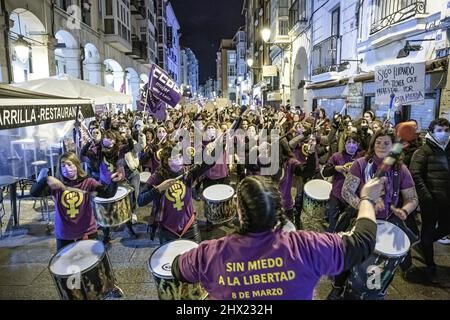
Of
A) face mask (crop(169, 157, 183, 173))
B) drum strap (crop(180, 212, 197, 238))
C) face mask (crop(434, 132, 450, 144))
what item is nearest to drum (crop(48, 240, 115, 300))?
drum strap (crop(180, 212, 197, 238))

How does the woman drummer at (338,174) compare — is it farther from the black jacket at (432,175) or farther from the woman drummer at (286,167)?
the black jacket at (432,175)

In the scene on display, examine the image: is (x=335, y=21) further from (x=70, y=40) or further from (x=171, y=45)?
(x=171, y=45)

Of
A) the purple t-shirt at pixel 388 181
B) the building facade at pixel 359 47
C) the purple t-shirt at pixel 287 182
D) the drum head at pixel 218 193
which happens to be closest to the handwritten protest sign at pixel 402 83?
the building facade at pixel 359 47

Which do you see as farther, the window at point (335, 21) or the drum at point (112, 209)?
the window at point (335, 21)

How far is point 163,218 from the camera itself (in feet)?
14.0

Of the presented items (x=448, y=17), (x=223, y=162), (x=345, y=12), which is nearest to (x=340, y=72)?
(x=345, y=12)

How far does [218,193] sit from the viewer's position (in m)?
6.08

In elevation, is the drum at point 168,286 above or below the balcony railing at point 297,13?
below

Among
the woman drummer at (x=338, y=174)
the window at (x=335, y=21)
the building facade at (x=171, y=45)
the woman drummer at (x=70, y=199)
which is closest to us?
the woman drummer at (x=70, y=199)

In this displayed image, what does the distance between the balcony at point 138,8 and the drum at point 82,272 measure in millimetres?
31351

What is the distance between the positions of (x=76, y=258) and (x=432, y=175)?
179 inches

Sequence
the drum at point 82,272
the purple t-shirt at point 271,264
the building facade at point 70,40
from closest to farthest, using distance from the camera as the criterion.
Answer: the purple t-shirt at point 271,264
the drum at point 82,272
the building facade at point 70,40

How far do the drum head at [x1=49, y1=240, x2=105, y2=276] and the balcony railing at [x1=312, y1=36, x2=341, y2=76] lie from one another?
13348mm

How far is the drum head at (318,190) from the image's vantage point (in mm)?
5668
